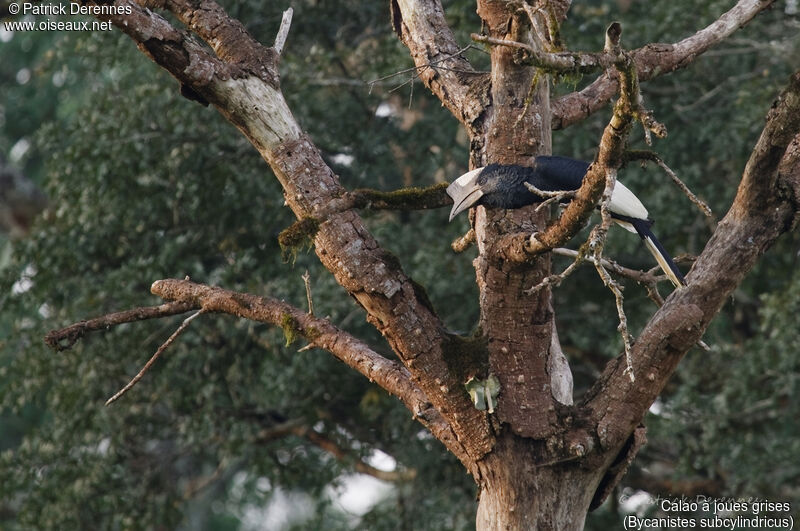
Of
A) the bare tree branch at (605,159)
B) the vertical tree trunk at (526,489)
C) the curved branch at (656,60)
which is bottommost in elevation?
the vertical tree trunk at (526,489)

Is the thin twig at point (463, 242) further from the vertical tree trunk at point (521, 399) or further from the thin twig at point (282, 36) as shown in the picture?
the thin twig at point (282, 36)

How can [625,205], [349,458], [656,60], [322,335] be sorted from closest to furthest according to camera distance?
[322,335] < [656,60] < [625,205] < [349,458]

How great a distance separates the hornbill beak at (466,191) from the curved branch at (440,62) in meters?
0.22

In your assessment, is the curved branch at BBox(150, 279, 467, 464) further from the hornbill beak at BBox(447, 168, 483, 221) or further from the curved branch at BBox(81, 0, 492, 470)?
the hornbill beak at BBox(447, 168, 483, 221)

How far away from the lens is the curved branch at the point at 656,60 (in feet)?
11.1

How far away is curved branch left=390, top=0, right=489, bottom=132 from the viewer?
3.27m

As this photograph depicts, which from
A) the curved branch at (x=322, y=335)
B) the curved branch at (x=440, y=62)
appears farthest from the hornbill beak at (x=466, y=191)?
the curved branch at (x=322, y=335)

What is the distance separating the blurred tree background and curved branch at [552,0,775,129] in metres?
1.76

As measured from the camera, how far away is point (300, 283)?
5.32 m

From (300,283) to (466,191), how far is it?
7.71ft

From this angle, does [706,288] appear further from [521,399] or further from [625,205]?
[625,205]

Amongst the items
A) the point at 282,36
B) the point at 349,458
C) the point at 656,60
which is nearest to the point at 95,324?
the point at 282,36

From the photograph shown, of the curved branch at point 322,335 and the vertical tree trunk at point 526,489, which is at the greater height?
the curved branch at point 322,335

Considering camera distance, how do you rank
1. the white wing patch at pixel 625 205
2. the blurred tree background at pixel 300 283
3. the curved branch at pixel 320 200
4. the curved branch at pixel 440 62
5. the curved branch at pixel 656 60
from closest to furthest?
1. the curved branch at pixel 320 200
2. the curved branch at pixel 440 62
3. the curved branch at pixel 656 60
4. the white wing patch at pixel 625 205
5. the blurred tree background at pixel 300 283
